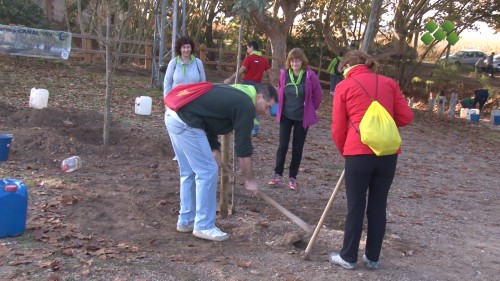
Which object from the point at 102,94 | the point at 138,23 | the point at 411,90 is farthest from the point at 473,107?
the point at 102,94

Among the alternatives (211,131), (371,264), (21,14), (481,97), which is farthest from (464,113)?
(211,131)

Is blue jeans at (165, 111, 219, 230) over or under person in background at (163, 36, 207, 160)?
under

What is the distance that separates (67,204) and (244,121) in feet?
7.51

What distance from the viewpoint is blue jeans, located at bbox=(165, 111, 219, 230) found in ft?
15.7

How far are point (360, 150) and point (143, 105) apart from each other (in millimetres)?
8101

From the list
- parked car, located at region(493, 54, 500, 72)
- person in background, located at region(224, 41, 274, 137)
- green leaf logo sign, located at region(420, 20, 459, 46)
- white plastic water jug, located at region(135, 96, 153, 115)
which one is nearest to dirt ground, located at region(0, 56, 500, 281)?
white plastic water jug, located at region(135, 96, 153, 115)

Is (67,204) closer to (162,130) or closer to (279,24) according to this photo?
(162,130)

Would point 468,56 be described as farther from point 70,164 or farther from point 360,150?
point 360,150

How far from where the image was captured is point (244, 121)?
4.52 m

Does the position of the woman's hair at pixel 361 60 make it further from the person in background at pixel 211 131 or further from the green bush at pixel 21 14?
the green bush at pixel 21 14

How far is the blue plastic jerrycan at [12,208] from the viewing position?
4.57 meters

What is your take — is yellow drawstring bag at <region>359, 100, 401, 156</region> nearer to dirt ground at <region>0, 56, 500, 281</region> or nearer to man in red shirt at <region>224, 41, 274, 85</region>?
dirt ground at <region>0, 56, 500, 281</region>

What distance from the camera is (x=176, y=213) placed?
19.4ft

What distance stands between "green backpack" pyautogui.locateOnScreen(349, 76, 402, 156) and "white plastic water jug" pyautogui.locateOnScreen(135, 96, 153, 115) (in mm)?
8050
